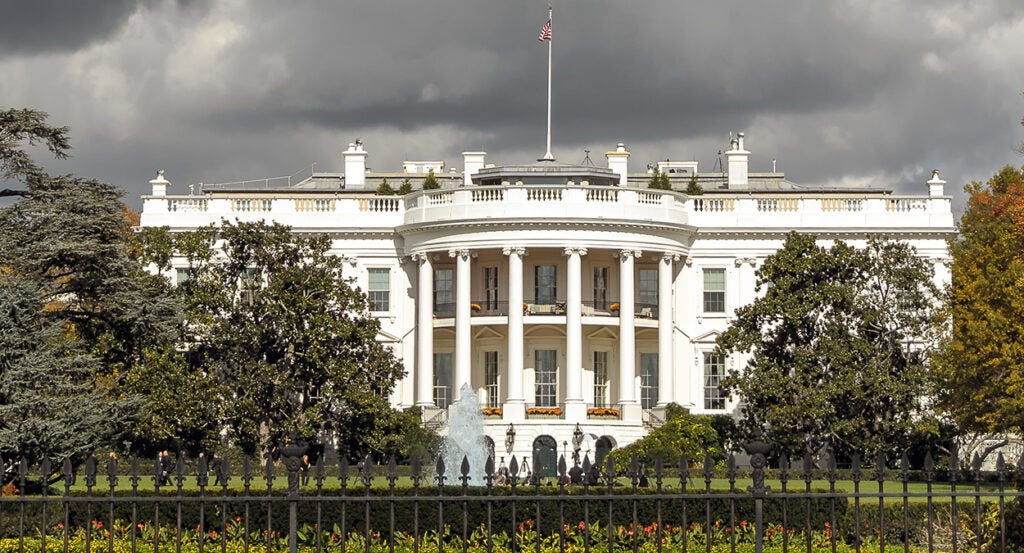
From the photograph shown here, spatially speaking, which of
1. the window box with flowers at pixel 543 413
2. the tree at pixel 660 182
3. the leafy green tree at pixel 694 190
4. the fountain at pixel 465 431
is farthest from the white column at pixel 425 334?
the leafy green tree at pixel 694 190

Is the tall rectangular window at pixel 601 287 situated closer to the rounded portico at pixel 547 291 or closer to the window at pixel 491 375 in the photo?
the rounded portico at pixel 547 291

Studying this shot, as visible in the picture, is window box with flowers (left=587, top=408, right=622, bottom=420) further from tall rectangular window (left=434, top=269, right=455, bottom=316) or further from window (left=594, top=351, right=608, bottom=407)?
tall rectangular window (left=434, top=269, right=455, bottom=316)

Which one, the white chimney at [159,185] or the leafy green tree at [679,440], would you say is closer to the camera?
the leafy green tree at [679,440]

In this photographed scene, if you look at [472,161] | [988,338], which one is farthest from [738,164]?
[988,338]

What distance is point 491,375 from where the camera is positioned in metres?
65.5

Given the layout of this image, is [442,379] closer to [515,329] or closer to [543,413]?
[515,329]

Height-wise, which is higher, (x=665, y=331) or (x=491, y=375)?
(x=665, y=331)

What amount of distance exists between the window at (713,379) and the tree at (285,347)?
15.3 meters

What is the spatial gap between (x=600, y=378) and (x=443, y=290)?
22.4 ft

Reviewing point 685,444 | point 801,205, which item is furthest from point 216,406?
point 801,205

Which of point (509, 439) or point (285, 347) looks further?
point (509, 439)

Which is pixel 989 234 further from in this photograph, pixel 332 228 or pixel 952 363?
pixel 332 228

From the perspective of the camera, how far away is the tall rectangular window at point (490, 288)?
6550cm

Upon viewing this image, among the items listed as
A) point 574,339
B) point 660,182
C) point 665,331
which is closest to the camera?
point 574,339
